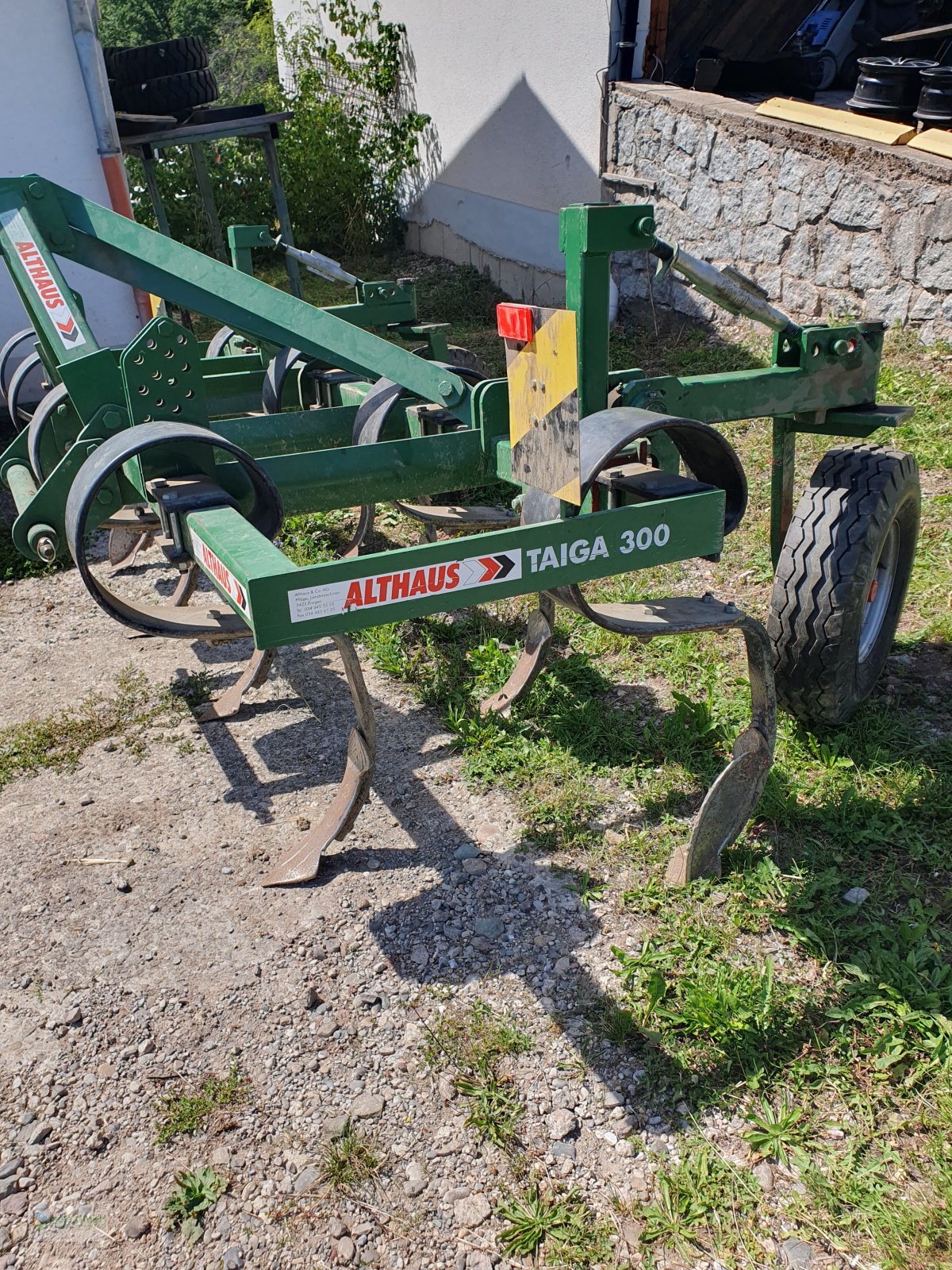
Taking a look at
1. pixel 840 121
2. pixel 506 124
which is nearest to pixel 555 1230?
pixel 840 121

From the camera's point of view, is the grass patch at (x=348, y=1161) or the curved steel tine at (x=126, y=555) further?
the curved steel tine at (x=126, y=555)

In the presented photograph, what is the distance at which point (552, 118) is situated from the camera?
8.27m

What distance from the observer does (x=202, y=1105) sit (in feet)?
7.71

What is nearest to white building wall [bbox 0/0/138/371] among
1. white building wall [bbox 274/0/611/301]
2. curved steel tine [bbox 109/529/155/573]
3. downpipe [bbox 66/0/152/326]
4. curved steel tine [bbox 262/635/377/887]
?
downpipe [bbox 66/0/152/326]

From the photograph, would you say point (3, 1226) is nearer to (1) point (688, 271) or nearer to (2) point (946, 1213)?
(2) point (946, 1213)

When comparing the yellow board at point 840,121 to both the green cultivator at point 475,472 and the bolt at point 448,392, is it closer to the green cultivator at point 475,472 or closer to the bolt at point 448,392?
the green cultivator at point 475,472

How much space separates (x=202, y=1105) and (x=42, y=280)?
2368mm

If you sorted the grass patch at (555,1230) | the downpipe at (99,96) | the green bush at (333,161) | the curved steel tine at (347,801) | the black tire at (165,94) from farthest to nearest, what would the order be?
the green bush at (333,161) → the black tire at (165,94) → the downpipe at (99,96) → the curved steel tine at (347,801) → the grass patch at (555,1230)

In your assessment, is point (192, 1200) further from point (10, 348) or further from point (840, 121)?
point (840, 121)

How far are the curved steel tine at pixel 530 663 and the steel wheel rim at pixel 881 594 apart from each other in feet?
3.51

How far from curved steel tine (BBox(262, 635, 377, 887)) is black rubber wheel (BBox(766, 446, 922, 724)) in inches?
50.8

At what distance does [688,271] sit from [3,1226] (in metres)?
2.92

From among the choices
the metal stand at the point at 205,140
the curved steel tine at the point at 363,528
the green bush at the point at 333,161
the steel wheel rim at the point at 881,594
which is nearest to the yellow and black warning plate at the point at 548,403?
the steel wheel rim at the point at 881,594

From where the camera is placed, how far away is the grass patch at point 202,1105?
2307mm
